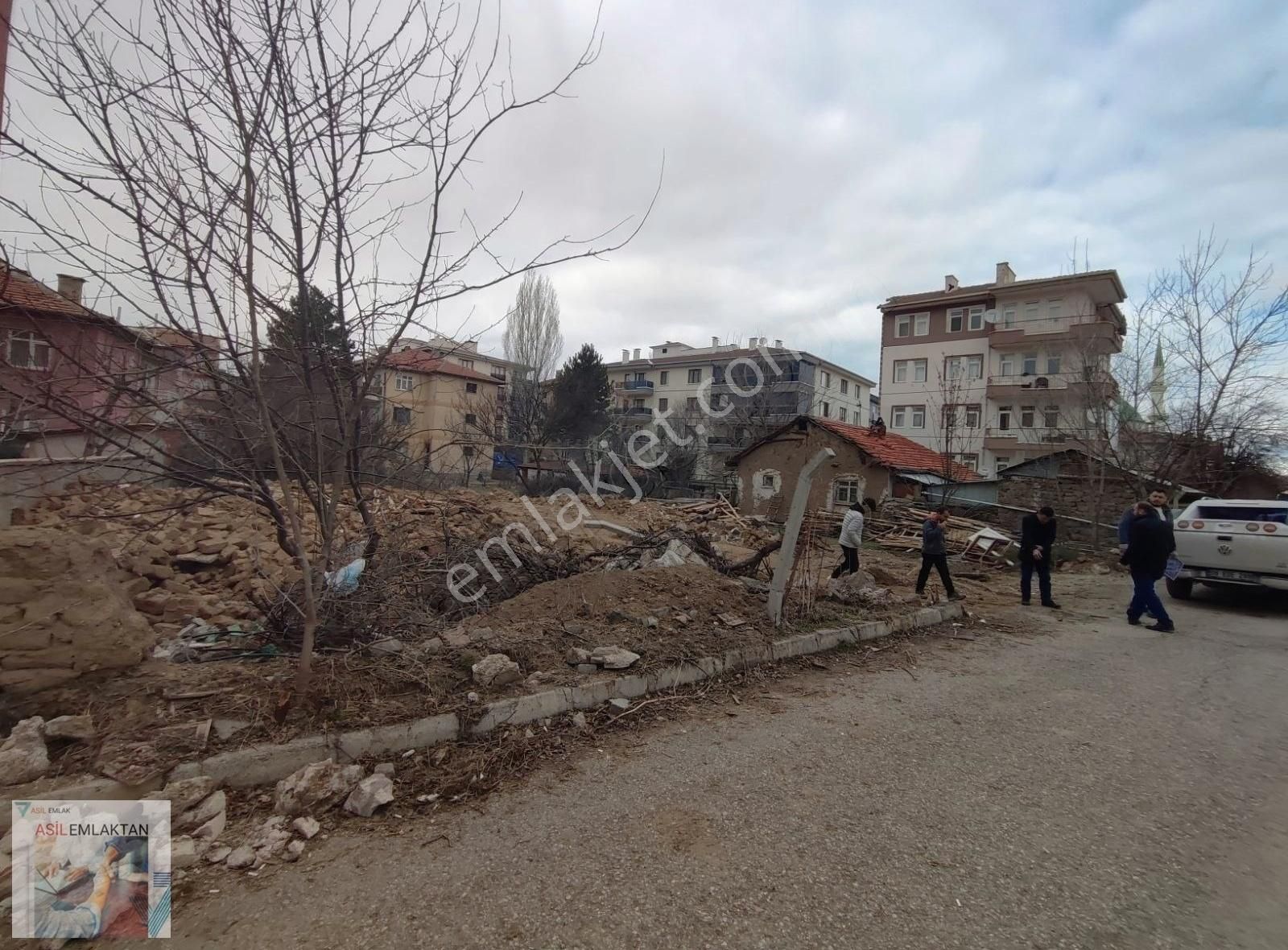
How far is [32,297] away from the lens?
347cm

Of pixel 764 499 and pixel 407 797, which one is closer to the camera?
pixel 407 797

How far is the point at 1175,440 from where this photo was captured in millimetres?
17438

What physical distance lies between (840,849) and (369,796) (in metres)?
2.37

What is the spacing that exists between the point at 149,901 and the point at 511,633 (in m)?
3.05

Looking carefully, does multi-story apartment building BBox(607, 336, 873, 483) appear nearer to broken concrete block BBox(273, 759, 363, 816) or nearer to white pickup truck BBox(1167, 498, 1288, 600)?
white pickup truck BBox(1167, 498, 1288, 600)

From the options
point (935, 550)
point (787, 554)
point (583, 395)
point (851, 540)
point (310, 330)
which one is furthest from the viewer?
point (583, 395)

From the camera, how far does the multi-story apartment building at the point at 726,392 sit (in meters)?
36.1

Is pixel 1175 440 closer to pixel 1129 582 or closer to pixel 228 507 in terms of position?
pixel 1129 582

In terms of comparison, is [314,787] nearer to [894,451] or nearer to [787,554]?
[787,554]

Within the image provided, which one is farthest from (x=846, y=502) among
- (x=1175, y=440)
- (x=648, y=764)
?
(x=648, y=764)

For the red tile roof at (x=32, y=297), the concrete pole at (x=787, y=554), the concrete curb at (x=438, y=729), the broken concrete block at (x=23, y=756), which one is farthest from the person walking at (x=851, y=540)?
the red tile roof at (x=32, y=297)

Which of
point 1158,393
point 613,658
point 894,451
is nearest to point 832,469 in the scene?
point 894,451

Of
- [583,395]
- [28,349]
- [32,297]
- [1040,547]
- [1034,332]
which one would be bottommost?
[1040,547]

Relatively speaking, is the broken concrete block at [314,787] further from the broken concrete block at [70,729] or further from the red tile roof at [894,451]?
the red tile roof at [894,451]
